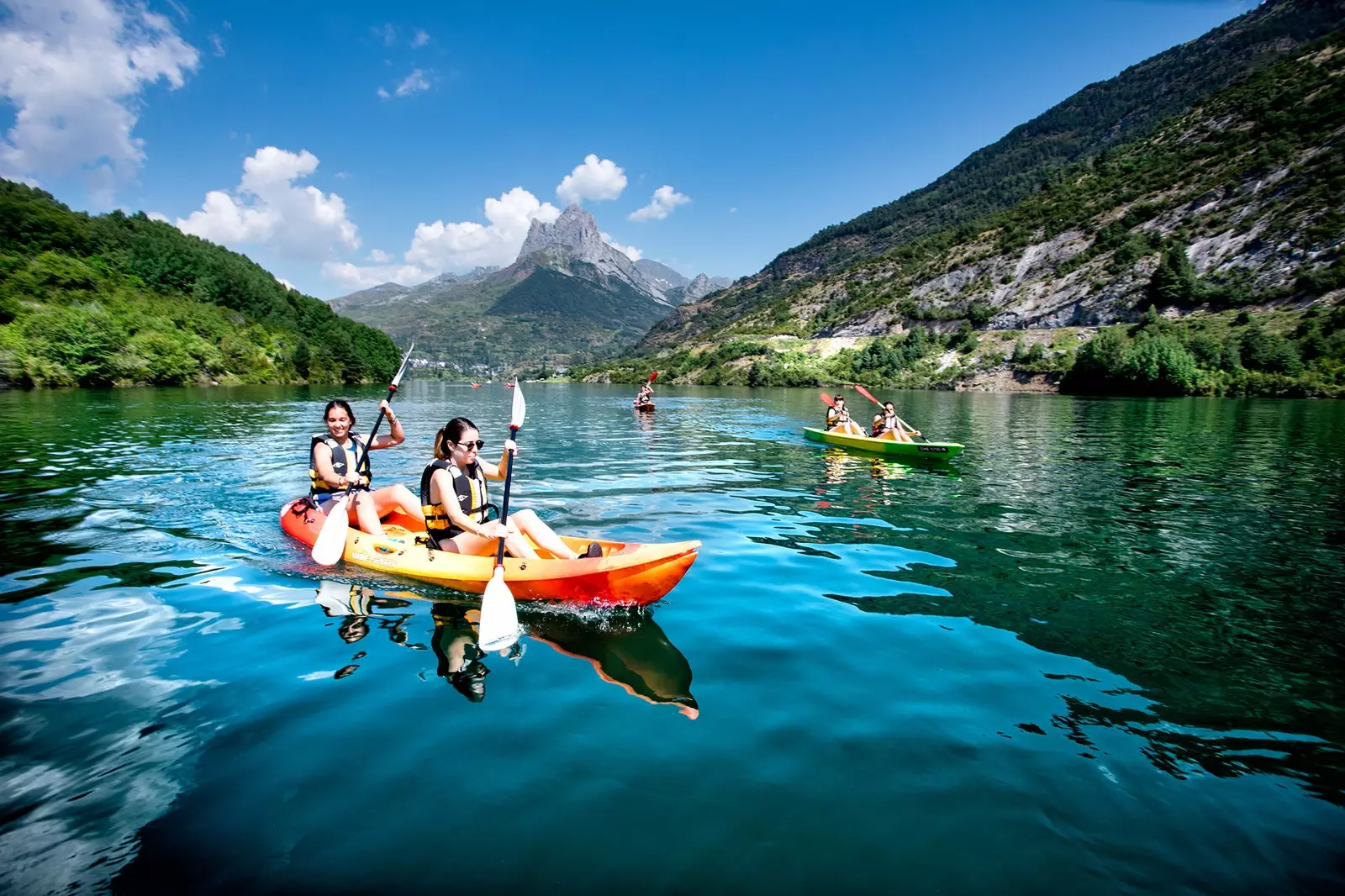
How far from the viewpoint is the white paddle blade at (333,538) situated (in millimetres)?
8672

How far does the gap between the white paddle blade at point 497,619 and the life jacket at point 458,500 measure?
1382 millimetres

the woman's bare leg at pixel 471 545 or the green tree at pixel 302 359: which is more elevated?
the green tree at pixel 302 359

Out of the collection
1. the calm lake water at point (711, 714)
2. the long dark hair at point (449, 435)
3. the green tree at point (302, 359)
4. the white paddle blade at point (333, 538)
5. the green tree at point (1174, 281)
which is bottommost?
the calm lake water at point (711, 714)

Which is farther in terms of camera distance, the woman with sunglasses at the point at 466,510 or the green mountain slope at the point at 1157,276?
the green mountain slope at the point at 1157,276

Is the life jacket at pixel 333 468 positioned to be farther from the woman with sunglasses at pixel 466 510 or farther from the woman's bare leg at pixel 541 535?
the woman's bare leg at pixel 541 535

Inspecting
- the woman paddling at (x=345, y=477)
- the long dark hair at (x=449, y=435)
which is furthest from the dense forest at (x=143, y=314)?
the long dark hair at (x=449, y=435)

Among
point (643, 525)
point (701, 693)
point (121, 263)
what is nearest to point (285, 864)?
point (701, 693)

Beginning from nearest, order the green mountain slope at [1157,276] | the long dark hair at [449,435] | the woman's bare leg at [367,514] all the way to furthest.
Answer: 1. the long dark hair at [449,435]
2. the woman's bare leg at [367,514]
3. the green mountain slope at [1157,276]

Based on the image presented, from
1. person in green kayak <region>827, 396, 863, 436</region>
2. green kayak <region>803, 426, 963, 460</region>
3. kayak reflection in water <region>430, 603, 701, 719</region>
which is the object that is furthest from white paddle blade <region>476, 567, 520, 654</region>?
person in green kayak <region>827, 396, 863, 436</region>

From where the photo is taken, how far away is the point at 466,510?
26.0 feet

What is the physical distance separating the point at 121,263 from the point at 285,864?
12642cm

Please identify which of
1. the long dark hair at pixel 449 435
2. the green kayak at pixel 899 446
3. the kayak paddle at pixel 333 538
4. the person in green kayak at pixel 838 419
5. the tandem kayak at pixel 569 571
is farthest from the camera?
the person in green kayak at pixel 838 419

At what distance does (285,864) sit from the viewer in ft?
11.4

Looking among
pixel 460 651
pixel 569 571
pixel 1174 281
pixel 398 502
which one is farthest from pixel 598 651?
pixel 1174 281
